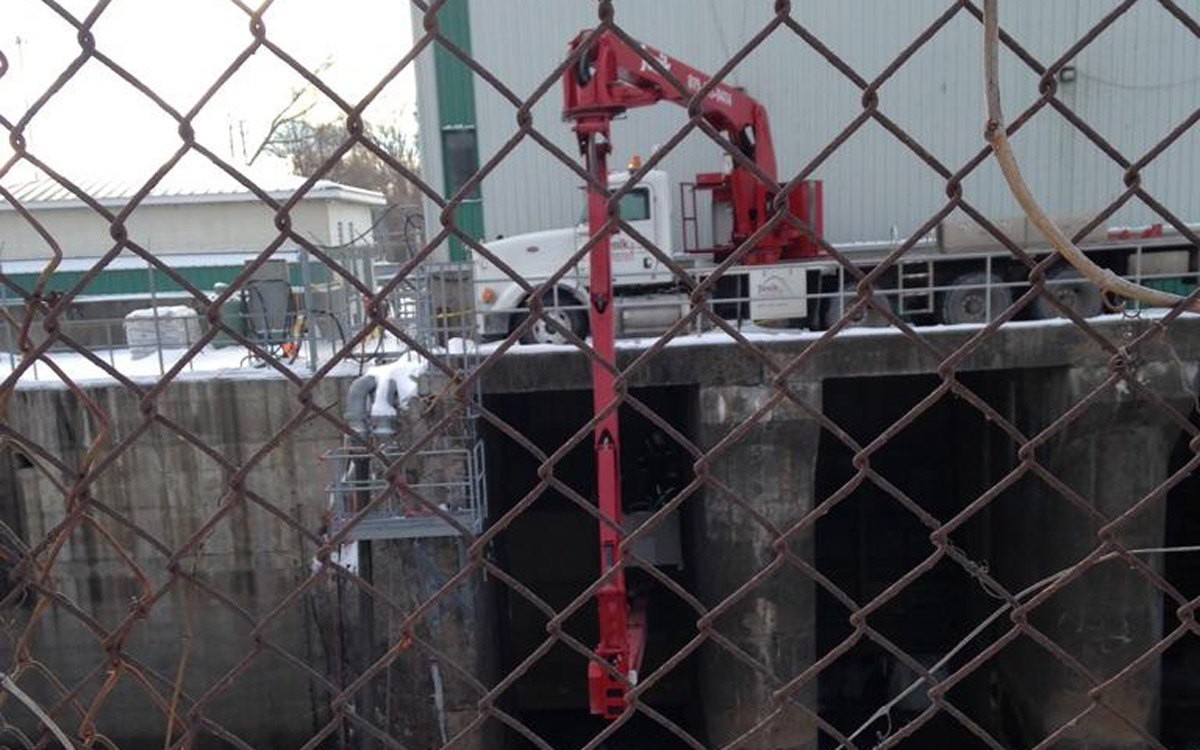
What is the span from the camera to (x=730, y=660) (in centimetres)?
731

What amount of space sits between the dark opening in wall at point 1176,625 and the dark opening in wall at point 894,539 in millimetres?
1751

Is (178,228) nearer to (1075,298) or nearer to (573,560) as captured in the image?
(573,560)

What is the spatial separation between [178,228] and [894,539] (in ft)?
46.6

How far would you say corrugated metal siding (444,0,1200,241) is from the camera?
10969 mm

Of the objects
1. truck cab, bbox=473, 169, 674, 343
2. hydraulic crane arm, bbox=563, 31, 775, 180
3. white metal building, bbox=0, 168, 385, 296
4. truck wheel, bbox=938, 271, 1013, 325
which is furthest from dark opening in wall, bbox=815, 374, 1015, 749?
white metal building, bbox=0, 168, 385, 296

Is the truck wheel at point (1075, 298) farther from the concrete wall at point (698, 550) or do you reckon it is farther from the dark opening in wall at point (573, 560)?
the dark opening in wall at point (573, 560)

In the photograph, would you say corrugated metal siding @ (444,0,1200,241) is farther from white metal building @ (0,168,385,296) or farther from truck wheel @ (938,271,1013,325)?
white metal building @ (0,168,385,296)

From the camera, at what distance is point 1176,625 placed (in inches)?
331

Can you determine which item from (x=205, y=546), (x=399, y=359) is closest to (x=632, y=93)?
(x=399, y=359)

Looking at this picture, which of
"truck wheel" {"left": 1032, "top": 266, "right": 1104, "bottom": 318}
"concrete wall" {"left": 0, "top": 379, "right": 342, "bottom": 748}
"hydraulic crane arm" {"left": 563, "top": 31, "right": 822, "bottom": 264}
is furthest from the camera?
"truck wheel" {"left": 1032, "top": 266, "right": 1104, "bottom": 318}

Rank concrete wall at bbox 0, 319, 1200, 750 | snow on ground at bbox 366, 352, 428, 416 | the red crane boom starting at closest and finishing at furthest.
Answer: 1. the red crane boom
2. snow on ground at bbox 366, 352, 428, 416
3. concrete wall at bbox 0, 319, 1200, 750

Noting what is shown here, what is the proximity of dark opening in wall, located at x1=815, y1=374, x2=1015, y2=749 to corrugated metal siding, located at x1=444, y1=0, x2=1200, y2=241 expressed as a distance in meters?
2.57

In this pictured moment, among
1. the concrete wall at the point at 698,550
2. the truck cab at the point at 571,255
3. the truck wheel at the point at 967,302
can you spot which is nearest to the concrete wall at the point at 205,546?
the concrete wall at the point at 698,550

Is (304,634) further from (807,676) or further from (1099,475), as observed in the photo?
(807,676)
